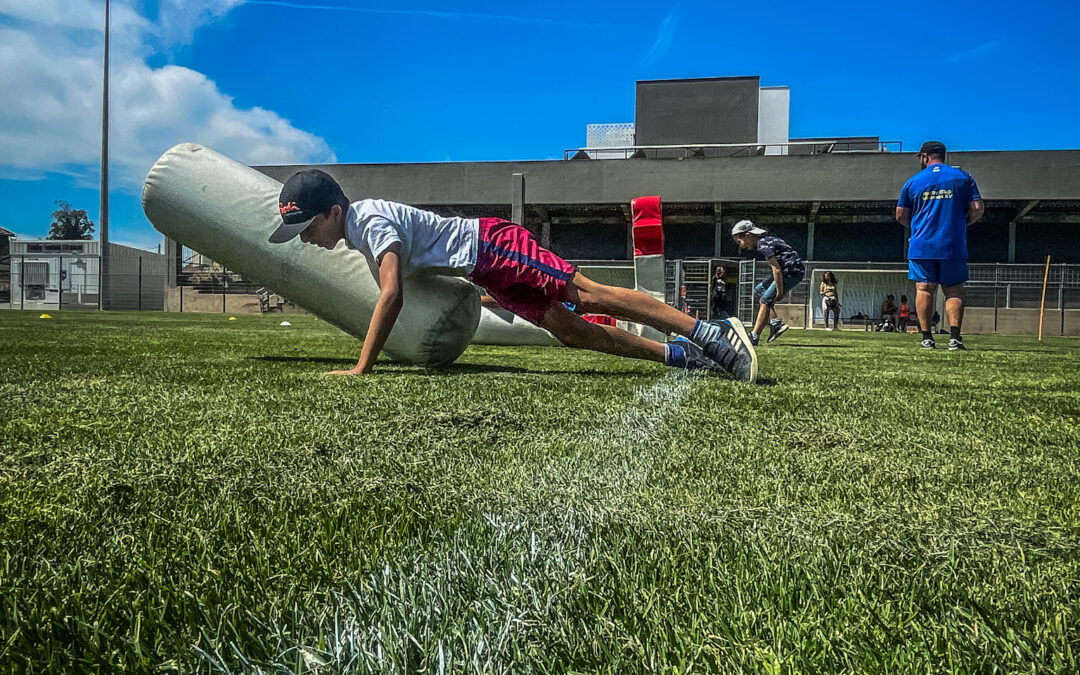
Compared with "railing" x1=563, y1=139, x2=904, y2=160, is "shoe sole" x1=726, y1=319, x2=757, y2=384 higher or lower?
lower

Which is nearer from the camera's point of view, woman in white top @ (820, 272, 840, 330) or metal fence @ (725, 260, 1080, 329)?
woman in white top @ (820, 272, 840, 330)

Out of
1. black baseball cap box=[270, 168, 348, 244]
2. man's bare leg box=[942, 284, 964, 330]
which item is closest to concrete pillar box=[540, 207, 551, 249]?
man's bare leg box=[942, 284, 964, 330]

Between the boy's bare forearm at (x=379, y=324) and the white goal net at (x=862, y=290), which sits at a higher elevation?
the white goal net at (x=862, y=290)

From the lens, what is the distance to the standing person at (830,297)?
21.6 meters

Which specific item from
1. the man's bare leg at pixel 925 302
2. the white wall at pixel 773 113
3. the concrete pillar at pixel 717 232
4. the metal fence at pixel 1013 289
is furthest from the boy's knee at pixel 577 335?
the white wall at pixel 773 113

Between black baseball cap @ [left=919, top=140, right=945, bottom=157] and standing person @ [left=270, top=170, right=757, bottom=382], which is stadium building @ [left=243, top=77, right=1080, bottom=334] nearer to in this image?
black baseball cap @ [left=919, top=140, right=945, bottom=157]

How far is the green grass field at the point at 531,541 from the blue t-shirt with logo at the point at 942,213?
4940mm

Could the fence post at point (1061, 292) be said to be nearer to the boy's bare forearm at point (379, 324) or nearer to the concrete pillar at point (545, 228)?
the concrete pillar at point (545, 228)

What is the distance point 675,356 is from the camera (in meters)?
4.16

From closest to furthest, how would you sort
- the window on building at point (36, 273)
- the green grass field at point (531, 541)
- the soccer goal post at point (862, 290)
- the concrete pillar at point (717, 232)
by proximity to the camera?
1. the green grass field at point (531, 541)
2. the soccer goal post at point (862, 290)
3. the concrete pillar at point (717, 232)
4. the window on building at point (36, 273)

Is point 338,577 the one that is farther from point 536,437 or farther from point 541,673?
point 536,437

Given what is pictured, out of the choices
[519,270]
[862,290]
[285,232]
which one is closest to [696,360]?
[519,270]

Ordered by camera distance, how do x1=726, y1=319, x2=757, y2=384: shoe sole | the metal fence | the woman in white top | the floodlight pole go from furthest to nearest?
the floodlight pole < the metal fence < the woman in white top < x1=726, y1=319, x2=757, y2=384: shoe sole

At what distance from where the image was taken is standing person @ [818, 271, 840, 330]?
70.8 ft
